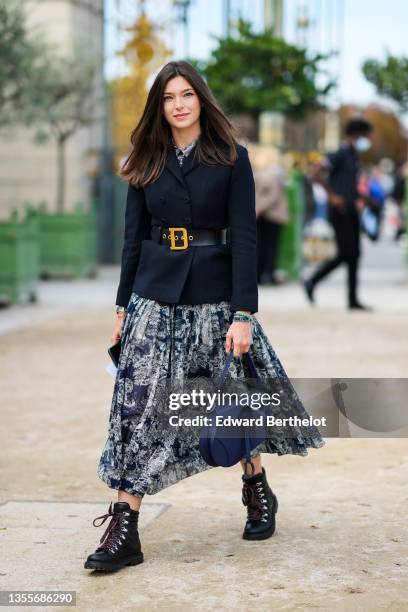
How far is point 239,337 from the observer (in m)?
4.50

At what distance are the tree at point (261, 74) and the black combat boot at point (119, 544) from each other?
14.3 m

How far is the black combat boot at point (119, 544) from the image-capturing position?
433cm

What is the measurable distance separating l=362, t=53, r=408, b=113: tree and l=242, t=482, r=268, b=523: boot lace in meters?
14.8

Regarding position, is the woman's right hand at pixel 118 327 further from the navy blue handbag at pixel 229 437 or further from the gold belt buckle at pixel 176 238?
the navy blue handbag at pixel 229 437

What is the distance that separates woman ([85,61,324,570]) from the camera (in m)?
4.50

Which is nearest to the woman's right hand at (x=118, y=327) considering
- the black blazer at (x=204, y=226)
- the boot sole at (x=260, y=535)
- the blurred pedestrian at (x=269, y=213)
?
the black blazer at (x=204, y=226)

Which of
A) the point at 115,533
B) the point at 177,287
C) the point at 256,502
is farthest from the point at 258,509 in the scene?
the point at 177,287

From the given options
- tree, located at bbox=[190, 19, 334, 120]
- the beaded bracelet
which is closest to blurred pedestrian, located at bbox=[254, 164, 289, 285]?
tree, located at bbox=[190, 19, 334, 120]

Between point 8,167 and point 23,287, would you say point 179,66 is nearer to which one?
point 23,287

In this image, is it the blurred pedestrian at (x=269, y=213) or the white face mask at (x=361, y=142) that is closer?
the white face mask at (x=361, y=142)

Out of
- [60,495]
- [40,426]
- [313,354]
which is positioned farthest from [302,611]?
[313,354]

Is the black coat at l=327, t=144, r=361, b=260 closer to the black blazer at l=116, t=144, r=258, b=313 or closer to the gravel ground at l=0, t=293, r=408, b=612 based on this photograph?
the gravel ground at l=0, t=293, r=408, b=612

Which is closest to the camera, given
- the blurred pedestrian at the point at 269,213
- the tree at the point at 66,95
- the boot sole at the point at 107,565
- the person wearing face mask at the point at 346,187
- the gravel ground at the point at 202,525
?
the gravel ground at the point at 202,525

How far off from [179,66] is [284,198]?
11.7 meters
